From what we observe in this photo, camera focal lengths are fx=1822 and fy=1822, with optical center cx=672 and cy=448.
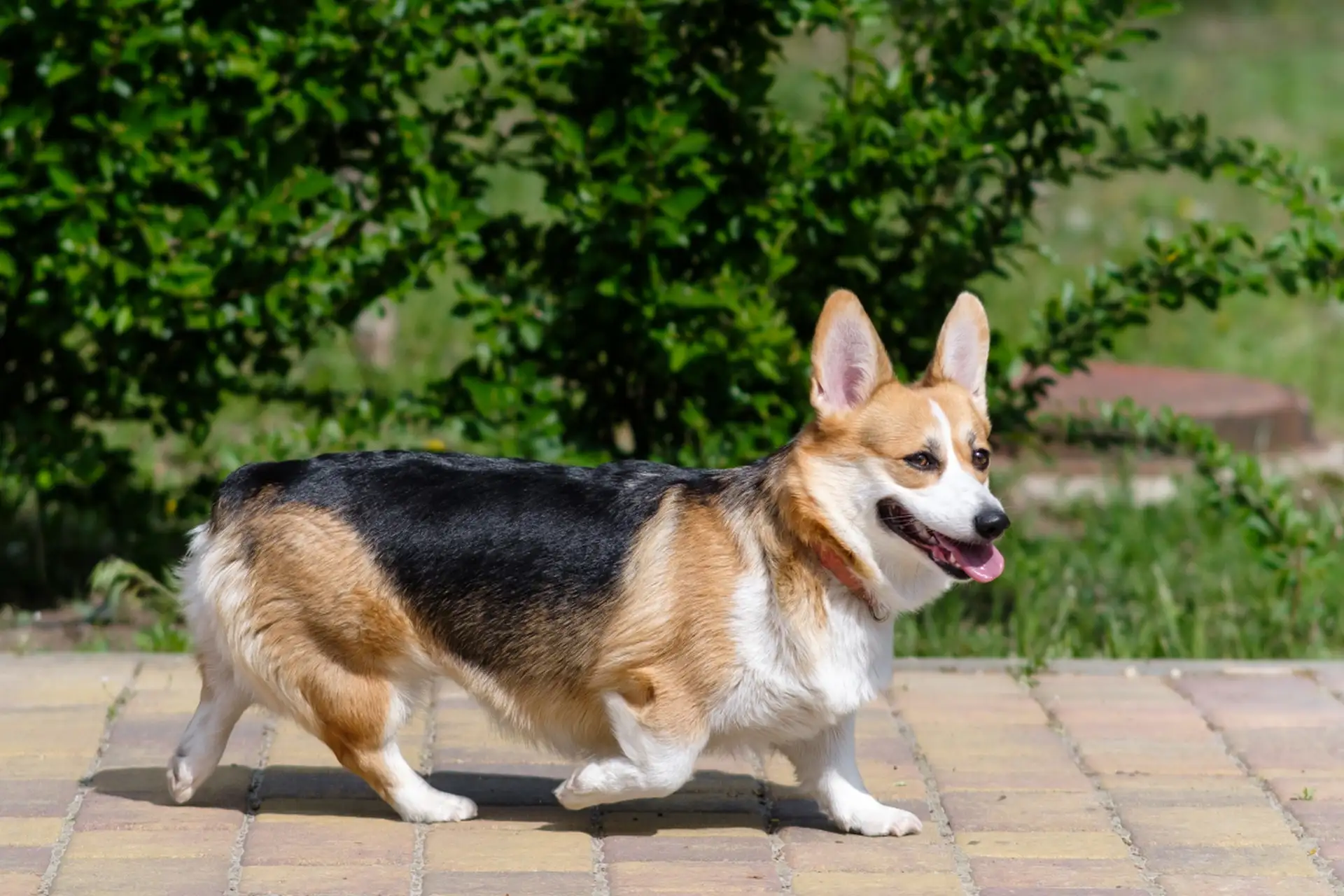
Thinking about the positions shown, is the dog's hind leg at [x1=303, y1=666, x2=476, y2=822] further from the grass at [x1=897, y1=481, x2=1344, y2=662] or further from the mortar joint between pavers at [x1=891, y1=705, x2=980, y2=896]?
the grass at [x1=897, y1=481, x2=1344, y2=662]

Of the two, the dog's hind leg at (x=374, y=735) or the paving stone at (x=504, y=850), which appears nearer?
the paving stone at (x=504, y=850)

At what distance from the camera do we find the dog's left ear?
13.0ft

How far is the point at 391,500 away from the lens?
13.0ft

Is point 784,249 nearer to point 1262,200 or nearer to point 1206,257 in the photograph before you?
point 1206,257

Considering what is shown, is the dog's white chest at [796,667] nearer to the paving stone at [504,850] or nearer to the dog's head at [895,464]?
the dog's head at [895,464]

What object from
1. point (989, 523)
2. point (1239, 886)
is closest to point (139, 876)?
point (989, 523)

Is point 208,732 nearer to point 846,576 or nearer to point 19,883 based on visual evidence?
point 19,883

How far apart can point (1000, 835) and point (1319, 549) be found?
2.12 metres

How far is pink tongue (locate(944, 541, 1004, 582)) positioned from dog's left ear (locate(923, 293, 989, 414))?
0.42 meters

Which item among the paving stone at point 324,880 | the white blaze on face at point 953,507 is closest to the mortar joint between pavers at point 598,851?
the paving stone at point 324,880

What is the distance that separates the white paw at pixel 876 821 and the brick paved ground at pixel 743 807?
1.0 inches

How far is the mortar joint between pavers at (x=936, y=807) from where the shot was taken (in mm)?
3680

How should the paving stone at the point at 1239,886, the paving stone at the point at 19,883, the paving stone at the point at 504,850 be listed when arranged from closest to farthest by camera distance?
the paving stone at the point at 19,883
the paving stone at the point at 1239,886
the paving stone at the point at 504,850

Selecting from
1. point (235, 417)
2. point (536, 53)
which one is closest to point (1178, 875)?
point (536, 53)
